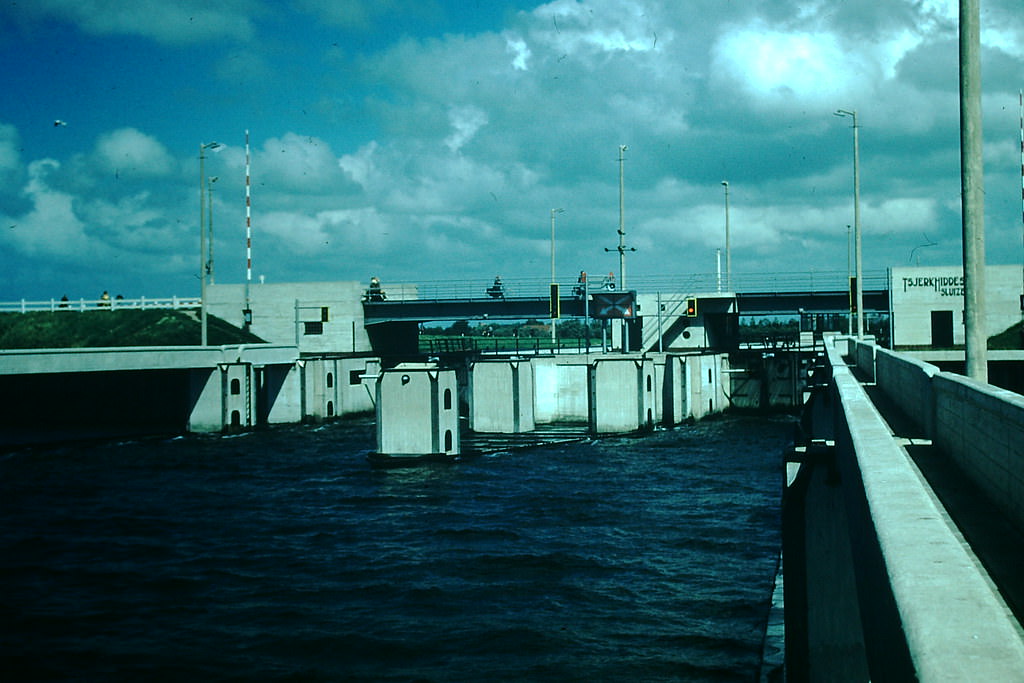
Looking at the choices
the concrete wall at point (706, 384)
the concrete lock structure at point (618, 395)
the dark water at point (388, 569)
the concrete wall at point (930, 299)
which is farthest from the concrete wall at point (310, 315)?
the concrete wall at point (930, 299)

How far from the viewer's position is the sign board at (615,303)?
5638cm

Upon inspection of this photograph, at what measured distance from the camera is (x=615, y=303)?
56.6 metres

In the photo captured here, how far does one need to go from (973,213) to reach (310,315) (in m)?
57.6

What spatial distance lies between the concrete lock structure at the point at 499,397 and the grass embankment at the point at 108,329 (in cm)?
1973

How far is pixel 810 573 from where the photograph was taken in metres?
16.8

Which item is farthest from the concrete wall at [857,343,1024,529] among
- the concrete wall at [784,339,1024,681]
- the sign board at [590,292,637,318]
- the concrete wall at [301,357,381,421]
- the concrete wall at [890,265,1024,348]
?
the concrete wall at [890,265,1024,348]

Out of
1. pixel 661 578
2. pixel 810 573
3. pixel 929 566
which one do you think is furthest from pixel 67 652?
pixel 929 566

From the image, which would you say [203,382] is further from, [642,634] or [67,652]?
[642,634]

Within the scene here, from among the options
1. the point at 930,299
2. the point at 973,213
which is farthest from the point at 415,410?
the point at 930,299

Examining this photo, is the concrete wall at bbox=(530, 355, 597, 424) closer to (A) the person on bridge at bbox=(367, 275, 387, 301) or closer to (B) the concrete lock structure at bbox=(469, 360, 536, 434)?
(B) the concrete lock structure at bbox=(469, 360, 536, 434)

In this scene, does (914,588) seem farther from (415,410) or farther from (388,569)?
(415,410)

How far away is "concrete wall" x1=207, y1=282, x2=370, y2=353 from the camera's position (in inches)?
2589

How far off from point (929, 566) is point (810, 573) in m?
13.2

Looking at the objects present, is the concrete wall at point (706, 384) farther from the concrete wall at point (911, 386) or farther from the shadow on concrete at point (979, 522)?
the shadow on concrete at point (979, 522)
